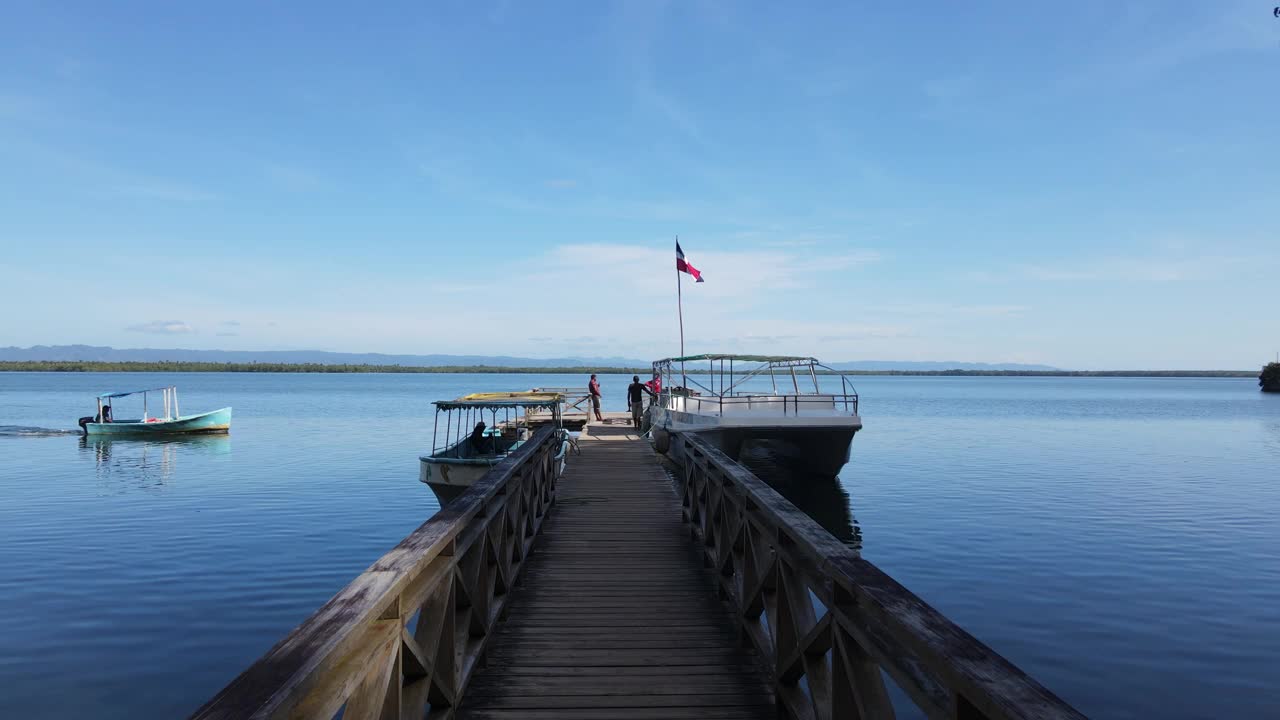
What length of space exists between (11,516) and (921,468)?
86.3ft

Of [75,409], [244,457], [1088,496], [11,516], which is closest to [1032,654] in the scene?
[1088,496]

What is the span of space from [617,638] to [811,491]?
1613cm

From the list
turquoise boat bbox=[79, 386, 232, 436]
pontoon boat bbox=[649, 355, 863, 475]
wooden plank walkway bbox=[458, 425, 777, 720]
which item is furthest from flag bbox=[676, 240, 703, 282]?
turquoise boat bbox=[79, 386, 232, 436]

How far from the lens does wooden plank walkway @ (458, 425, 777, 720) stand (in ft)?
15.2

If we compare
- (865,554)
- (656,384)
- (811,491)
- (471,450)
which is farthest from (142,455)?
(865,554)

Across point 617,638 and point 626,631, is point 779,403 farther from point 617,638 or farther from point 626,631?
point 617,638

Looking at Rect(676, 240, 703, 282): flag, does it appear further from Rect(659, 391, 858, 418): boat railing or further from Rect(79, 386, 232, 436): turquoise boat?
Rect(79, 386, 232, 436): turquoise boat

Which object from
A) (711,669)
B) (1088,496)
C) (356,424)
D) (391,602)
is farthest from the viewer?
(356,424)

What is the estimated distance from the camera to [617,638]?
5797mm

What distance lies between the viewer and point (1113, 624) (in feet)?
33.4

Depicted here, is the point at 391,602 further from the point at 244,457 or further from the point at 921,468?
the point at 244,457

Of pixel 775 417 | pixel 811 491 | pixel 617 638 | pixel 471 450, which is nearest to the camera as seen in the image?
pixel 617 638

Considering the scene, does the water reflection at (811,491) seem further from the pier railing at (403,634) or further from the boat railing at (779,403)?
the pier railing at (403,634)

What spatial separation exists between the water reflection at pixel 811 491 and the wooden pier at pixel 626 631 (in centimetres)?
856
